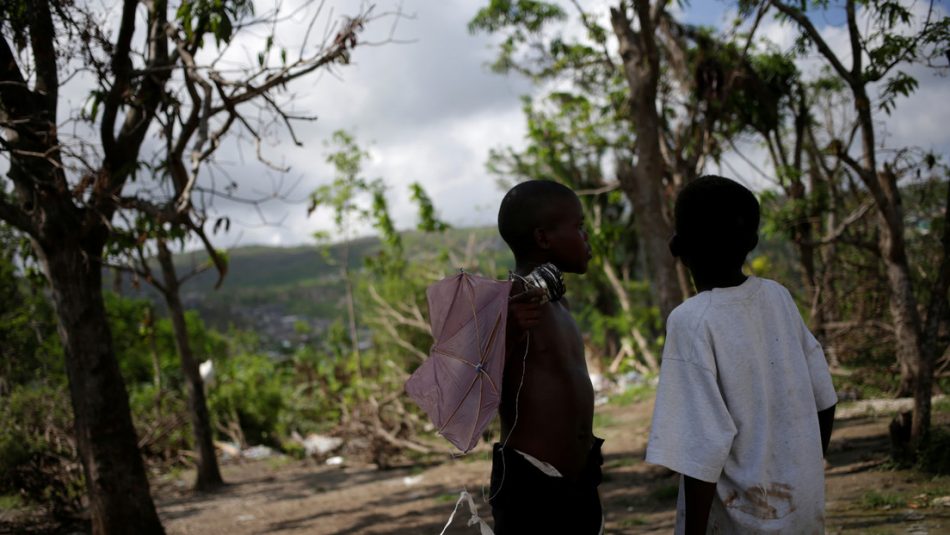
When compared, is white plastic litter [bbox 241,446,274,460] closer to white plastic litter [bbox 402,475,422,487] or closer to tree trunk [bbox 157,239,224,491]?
tree trunk [bbox 157,239,224,491]

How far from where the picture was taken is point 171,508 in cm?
831

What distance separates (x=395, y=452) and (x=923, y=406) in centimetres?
695

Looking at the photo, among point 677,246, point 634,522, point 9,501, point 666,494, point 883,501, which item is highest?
point 677,246

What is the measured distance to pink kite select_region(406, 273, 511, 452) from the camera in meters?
2.09

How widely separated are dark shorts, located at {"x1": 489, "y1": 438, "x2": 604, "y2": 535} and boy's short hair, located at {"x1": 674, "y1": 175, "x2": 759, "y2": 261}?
2.69 feet

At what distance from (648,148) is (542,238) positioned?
162 inches

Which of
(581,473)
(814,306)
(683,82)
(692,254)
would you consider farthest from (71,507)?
(683,82)

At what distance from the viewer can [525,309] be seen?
2082 millimetres

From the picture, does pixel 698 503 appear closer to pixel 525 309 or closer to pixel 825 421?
pixel 825 421

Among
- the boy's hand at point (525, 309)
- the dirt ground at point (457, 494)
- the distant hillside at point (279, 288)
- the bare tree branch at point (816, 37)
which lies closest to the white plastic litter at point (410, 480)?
the dirt ground at point (457, 494)

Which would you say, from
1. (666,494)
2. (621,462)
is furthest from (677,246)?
(621,462)

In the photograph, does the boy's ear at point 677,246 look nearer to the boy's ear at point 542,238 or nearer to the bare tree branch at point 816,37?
the boy's ear at point 542,238

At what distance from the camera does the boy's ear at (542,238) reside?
7.45 feet

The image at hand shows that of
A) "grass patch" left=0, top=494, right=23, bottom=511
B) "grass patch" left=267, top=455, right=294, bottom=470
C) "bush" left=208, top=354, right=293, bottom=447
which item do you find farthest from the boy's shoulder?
"bush" left=208, top=354, right=293, bottom=447
